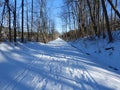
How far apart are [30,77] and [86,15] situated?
4121 cm

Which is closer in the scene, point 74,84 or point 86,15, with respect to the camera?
point 74,84

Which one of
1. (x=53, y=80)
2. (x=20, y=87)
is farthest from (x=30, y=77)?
(x=20, y=87)

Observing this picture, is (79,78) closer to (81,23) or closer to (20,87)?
(20,87)

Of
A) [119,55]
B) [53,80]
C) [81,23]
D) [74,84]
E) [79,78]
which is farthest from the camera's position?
[81,23]

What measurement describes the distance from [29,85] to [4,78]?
1.23 m

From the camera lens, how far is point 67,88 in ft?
22.4

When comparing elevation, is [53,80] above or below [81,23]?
below

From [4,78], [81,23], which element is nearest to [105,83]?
[4,78]

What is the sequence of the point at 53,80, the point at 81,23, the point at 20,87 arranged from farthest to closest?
the point at 81,23
the point at 53,80
the point at 20,87

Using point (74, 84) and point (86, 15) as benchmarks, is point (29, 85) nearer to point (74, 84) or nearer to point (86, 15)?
point (74, 84)

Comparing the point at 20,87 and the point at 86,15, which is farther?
the point at 86,15

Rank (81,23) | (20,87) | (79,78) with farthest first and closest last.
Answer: (81,23) → (79,78) → (20,87)

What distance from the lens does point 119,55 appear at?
13852 mm

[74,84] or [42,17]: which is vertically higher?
[42,17]
